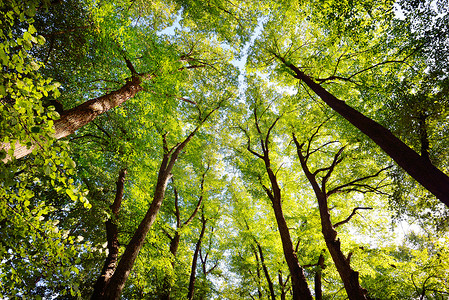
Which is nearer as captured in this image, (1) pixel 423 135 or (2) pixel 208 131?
(1) pixel 423 135

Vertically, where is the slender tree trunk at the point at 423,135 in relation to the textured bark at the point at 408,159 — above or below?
above

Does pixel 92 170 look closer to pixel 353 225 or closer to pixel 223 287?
pixel 353 225

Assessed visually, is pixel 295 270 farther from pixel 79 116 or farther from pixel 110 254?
pixel 79 116

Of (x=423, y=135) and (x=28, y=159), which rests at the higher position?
(x=423, y=135)

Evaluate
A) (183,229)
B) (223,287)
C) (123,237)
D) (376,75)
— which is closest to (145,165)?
(123,237)

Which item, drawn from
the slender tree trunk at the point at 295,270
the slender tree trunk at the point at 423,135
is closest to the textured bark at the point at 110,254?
the slender tree trunk at the point at 295,270

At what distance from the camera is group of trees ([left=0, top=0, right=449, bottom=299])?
190 cm

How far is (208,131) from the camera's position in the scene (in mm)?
11703

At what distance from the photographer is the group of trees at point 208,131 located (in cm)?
190

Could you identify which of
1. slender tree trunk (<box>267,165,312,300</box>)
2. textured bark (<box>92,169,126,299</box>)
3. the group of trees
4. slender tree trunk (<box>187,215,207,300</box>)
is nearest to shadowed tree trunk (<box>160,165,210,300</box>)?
the group of trees

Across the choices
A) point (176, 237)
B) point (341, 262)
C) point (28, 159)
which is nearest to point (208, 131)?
point (176, 237)

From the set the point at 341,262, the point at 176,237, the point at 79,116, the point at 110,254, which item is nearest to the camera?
the point at 79,116

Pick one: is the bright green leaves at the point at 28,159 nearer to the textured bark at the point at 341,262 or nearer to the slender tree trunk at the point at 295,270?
the slender tree trunk at the point at 295,270

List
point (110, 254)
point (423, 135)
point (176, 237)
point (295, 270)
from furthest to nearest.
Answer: point (176, 237) → point (110, 254) → point (295, 270) → point (423, 135)
